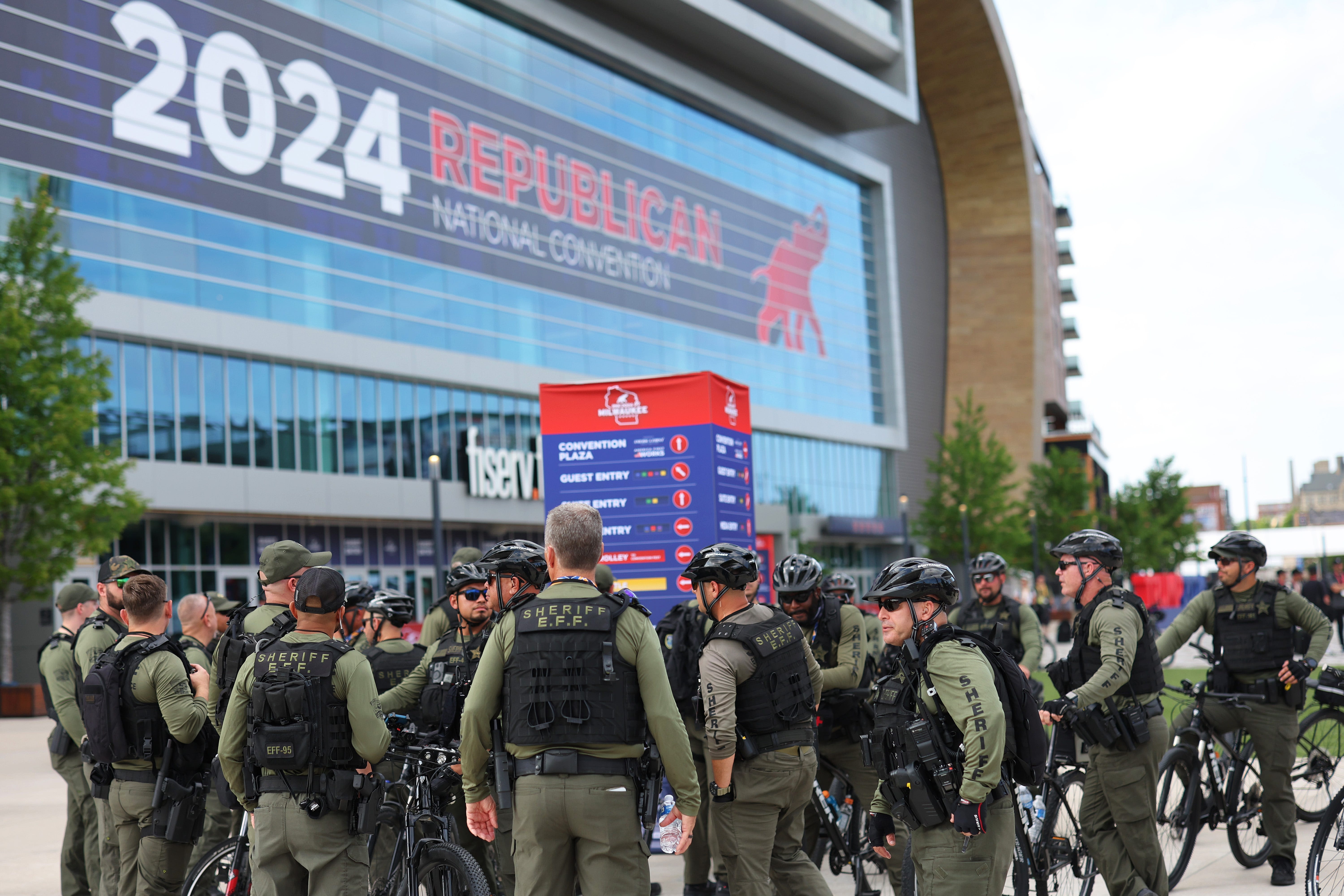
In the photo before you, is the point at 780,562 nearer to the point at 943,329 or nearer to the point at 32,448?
the point at 32,448

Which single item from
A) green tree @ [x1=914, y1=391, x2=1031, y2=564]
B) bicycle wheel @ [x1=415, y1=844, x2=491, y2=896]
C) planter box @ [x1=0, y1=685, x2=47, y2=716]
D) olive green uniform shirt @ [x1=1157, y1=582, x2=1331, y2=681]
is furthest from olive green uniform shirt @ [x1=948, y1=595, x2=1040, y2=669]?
green tree @ [x1=914, y1=391, x2=1031, y2=564]

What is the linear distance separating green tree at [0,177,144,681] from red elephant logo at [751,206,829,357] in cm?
3277

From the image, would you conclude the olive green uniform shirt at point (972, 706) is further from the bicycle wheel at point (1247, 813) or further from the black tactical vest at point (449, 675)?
the bicycle wheel at point (1247, 813)

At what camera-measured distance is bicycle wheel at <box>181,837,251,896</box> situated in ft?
20.4

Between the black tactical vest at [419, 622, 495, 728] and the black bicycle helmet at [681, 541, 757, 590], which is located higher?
the black bicycle helmet at [681, 541, 757, 590]

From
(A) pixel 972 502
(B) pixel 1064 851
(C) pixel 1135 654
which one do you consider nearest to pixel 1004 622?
(B) pixel 1064 851

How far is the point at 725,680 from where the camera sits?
228 inches

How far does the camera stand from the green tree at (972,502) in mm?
56750

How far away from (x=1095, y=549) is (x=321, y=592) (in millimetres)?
4040

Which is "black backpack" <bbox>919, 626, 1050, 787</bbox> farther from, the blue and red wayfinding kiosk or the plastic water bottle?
the blue and red wayfinding kiosk

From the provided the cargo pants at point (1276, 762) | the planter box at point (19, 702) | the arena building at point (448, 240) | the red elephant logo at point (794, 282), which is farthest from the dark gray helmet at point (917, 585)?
the red elephant logo at point (794, 282)

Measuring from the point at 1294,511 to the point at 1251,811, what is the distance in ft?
533

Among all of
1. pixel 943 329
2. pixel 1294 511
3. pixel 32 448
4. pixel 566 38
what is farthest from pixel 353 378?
pixel 1294 511

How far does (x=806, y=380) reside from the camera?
56.8 metres
